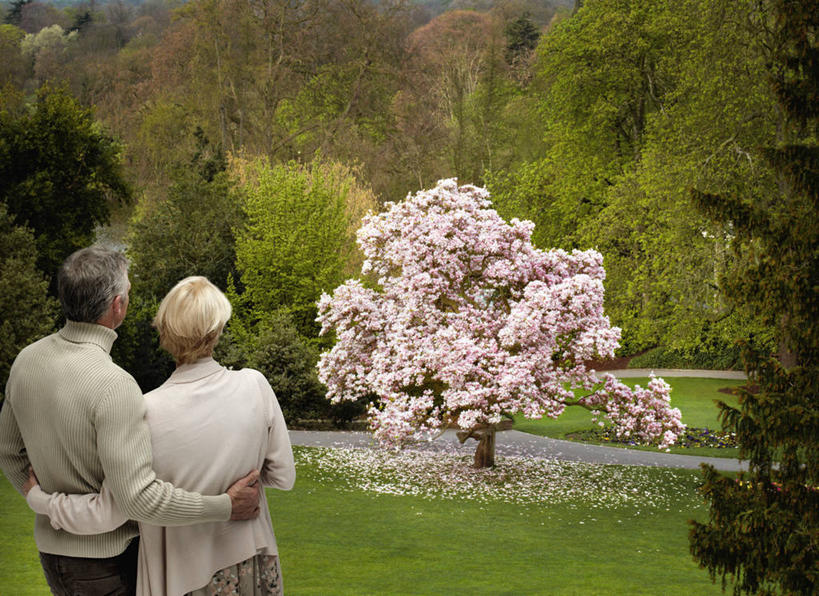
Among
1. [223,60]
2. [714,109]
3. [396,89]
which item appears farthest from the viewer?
[396,89]

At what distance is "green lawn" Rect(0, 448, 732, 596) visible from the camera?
388 inches

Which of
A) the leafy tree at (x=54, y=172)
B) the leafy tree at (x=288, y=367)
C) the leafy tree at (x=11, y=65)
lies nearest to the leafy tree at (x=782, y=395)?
the leafy tree at (x=288, y=367)

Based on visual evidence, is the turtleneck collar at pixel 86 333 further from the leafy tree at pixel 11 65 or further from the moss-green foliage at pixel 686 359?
the leafy tree at pixel 11 65

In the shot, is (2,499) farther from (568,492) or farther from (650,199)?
(650,199)

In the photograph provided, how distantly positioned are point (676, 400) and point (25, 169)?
21.7 m

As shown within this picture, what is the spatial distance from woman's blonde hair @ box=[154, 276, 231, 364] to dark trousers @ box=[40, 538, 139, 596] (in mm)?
822

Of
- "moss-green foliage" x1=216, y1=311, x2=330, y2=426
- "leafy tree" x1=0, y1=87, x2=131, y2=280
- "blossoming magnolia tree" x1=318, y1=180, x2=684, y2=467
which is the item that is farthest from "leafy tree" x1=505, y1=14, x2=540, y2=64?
"blossoming magnolia tree" x1=318, y1=180, x2=684, y2=467

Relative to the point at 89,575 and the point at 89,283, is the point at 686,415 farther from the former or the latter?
the point at 89,283

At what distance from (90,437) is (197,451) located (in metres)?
0.39

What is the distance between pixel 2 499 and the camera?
14.0 meters

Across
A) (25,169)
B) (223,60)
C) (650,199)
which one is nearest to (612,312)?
(650,199)

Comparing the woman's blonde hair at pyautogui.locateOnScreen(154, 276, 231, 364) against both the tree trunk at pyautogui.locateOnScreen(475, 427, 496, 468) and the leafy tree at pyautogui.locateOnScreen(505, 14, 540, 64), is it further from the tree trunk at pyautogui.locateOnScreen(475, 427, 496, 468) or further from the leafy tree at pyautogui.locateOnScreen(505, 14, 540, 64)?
the leafy tree at pyautogui.locateOnScreen(505, 14, 540, 64)

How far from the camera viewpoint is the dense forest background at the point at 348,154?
69.7ft

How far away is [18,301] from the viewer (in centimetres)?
1988
